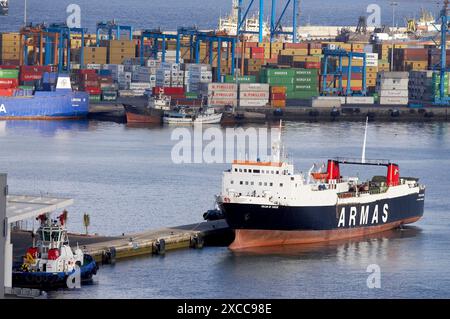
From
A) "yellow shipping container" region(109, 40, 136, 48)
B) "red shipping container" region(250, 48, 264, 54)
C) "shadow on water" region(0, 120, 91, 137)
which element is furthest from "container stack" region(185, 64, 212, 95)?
"shadow on water" region(0, 120, 91, 137)

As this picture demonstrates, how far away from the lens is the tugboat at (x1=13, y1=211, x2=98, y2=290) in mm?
21484

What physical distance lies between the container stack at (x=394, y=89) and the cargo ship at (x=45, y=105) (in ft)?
48.2

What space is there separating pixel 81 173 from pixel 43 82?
26315 mm

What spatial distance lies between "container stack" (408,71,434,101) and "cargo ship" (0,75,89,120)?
1756cm

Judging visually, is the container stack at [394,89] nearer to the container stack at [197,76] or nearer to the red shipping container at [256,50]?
the red shipping container at [256,50]

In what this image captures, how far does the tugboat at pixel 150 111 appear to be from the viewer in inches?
2409

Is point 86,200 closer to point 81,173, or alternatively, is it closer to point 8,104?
point 81,173

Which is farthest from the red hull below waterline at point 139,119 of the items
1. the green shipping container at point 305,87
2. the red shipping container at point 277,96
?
the green shipping container at point 305,87

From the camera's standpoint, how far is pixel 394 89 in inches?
2763

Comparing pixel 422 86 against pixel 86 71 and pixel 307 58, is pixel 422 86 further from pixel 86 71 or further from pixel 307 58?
pixel 86 71

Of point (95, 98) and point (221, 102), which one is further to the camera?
point (95, 98)

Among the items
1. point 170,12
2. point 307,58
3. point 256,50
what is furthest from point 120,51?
point 170,12

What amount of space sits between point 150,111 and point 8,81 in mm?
6379

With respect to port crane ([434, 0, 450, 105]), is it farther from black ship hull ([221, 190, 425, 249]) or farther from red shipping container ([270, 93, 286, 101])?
black ship hull ([221, 190, 425, 249])
